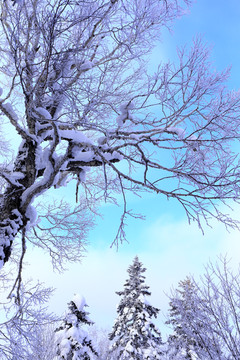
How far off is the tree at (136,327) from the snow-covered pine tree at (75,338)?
165 inches

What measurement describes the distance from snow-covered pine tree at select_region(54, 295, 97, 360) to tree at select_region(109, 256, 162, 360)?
4.19 meters

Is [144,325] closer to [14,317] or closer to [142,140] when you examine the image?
[14,317]

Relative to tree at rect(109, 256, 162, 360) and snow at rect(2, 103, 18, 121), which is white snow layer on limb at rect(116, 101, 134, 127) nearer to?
snow at rect(2, 103, 18, 121)

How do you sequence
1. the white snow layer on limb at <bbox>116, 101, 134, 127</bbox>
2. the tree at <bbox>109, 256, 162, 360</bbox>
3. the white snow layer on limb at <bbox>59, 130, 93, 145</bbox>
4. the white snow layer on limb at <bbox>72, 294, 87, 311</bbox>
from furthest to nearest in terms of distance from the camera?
the tree at <bbox>109, 256, 162, 360</bbox>, the white snow layer on limb at <bbox>72, 294, 87, 311</bbox>, the white snow layer on limb at <bbox>59, 130, 93, 145</bbox>, the white snow layer on limb at <bbox>116, 101, 134, 127</bbox>

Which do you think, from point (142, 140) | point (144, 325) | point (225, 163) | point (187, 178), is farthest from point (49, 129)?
point (144, 325)

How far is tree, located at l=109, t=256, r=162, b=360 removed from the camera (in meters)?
14.9

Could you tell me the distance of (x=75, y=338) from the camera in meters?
11.3

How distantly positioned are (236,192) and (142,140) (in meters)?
1.63

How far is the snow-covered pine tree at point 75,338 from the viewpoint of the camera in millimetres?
11094

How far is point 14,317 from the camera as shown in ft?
13.8

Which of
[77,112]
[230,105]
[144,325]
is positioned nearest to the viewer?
[77,112]

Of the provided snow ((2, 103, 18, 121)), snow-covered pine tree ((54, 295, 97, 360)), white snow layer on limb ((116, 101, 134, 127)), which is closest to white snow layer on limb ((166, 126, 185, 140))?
white snow layer on limb ((116, 101, 134, 127))

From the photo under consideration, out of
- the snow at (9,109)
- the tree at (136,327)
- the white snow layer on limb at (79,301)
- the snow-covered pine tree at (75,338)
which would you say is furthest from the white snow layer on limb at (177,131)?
the tree at (136,327)

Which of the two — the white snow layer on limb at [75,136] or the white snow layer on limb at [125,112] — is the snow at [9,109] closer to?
the white snow layer on limb at [75,136]
